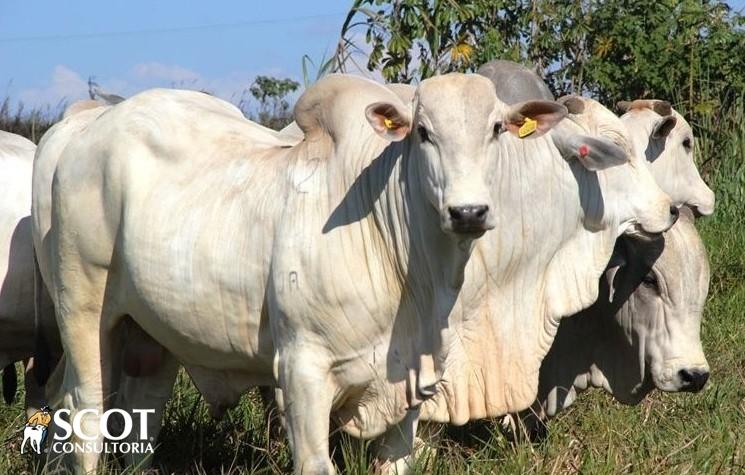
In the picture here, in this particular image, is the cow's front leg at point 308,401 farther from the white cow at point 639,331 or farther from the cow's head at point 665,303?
the cow's head at point 665,303

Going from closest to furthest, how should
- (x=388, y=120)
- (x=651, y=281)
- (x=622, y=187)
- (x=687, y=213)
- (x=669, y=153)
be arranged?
(x=388, y=120) < (x=622, y=187) < (x=651, y=281) < (x=687, y=213) < (x=669, y=153)

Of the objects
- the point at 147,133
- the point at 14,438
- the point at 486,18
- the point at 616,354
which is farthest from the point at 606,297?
the point at 486,18

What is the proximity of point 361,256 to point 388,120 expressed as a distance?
44cm

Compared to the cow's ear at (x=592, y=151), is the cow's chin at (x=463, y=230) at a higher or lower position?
lower

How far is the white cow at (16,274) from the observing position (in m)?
5.68

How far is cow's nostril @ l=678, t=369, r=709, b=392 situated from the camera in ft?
17.5

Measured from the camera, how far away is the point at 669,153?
5867 millimetres

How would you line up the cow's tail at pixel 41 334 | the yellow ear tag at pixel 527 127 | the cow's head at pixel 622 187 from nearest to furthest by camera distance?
1. the yellow ear tag at pixel 527 127
2. the cow's head at pixel 622 187
3. the cow's tail at pixel 41 334

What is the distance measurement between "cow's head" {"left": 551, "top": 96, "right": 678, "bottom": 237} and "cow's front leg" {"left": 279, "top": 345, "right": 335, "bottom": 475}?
1.37 m

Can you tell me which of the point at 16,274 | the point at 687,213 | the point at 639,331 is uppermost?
the point at 687,213

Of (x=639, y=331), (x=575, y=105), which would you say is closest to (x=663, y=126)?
(x=575, y=105)

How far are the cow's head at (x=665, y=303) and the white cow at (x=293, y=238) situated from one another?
1.08 ft

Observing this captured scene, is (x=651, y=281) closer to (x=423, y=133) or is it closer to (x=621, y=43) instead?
(x=423, y=133)

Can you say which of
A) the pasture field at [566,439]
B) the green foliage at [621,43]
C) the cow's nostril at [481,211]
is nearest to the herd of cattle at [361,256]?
the cow's nostril at [481,211]
